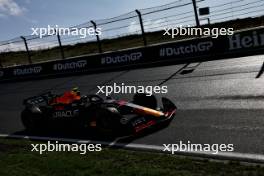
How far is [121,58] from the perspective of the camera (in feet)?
65.2

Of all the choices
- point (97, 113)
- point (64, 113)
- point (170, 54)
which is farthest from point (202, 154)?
point (170, 54)

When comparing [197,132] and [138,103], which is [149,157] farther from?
[138,103]

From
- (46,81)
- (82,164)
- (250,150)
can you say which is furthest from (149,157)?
(46,81)

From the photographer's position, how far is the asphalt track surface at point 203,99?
8211 millimetres

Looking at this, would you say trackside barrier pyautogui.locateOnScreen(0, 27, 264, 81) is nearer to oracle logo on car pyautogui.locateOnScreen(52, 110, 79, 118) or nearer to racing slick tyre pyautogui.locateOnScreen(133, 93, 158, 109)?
racing slick tyre pyautogui.locateOnScreen(133, 93, 158, 109)

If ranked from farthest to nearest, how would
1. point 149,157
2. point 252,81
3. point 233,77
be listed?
point 233,77 < point 252,81 < point 149,157

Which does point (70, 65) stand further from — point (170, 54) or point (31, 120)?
point (31, 120)

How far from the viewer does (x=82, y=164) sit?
770cm

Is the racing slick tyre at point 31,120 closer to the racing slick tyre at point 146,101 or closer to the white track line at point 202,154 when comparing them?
the white track line at point 202,154

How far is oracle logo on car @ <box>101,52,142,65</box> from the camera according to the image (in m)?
19.3

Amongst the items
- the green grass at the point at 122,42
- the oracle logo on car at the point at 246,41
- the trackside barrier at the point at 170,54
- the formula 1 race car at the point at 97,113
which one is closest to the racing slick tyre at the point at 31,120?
the formula 1 race car at the point at 97,113

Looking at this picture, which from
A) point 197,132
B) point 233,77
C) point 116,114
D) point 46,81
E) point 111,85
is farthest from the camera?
point 46,81

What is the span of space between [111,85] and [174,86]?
3560 millimetres

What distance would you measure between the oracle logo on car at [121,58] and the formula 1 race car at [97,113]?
27.4ft
